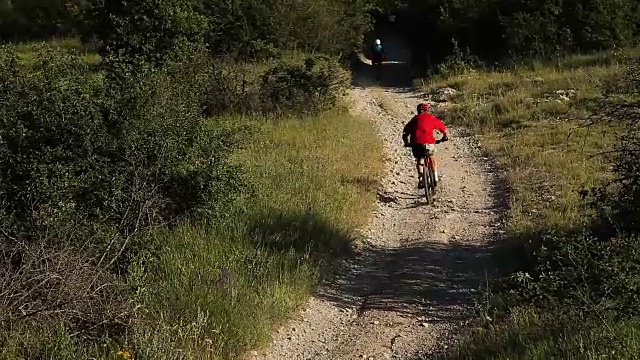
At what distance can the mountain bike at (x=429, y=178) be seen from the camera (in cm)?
1277

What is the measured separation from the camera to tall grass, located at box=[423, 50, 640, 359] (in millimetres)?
5844

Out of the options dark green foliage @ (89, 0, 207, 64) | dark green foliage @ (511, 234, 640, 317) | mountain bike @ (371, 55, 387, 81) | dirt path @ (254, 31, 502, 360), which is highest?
dark green foliage @ (89, 0, 207, 64)

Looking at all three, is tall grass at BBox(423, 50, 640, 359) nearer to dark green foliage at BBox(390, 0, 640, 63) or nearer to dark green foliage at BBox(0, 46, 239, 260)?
dark green foliage at BBox(390, 0, 640, 63)

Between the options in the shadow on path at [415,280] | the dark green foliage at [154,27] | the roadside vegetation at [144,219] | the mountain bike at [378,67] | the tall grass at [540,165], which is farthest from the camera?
the mountain bike at [378,67]

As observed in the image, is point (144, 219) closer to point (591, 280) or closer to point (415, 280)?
point (415, 280)

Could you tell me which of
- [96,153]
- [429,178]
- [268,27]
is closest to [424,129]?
[429,178]

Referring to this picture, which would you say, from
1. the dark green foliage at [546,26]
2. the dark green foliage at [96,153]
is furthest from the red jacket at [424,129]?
the dark green foliage at [546,26]

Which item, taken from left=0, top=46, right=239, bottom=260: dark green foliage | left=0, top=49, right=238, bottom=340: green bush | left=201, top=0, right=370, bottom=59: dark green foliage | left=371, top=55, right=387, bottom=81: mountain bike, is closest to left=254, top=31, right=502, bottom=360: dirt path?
left=0, top=49, right=238, bottom=340: green bush

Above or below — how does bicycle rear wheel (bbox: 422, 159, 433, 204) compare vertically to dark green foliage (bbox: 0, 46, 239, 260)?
below

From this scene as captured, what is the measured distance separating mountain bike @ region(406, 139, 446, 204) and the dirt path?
0.17m

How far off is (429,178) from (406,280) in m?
4.08

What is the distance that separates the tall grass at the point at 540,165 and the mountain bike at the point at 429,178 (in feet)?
4.25

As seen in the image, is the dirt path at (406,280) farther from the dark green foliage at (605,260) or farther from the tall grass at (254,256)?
the dark green foliage at (605,260)

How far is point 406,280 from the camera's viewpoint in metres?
9.05
